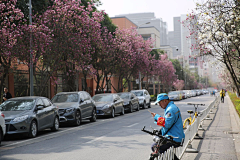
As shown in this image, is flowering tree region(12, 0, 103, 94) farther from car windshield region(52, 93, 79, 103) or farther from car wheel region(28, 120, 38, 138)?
car wheel region(28, 120, 38, 138)

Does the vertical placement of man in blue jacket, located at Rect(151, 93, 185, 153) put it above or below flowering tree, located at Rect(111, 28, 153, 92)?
below

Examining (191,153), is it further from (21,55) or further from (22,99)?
(21,55)

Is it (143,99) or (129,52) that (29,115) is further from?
(129,52)

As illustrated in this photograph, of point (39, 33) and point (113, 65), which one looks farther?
point (113, 65)

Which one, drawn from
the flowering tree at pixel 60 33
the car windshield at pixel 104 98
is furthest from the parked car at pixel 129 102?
the flowering tree at pixel 60 33

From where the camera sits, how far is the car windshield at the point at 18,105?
1250 cm

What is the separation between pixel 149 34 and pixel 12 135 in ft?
253

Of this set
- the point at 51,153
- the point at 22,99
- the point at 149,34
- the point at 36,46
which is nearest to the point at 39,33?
the point at 36,46

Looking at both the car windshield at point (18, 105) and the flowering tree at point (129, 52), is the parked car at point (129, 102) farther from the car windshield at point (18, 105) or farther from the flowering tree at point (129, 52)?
the car windshield at point (18, 105)

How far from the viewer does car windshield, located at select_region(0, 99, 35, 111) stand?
1250 centimetres

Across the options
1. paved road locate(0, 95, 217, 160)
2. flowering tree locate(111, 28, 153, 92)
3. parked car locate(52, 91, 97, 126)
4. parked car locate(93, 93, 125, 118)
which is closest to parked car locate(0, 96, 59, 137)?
paved road locate(0, 95, 217, 160)

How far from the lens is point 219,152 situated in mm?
8797

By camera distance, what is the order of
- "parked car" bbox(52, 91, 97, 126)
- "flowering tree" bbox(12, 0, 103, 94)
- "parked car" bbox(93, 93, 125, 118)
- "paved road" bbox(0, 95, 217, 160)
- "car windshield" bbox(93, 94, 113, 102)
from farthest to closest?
"car windshield" bbox(93, 94, 113, 102) < "parked car" bbox(93, 93, 125, 118) < "flowering tree" bbox(12, 0, 103, 94) < "parked car" bbox(52, 91, 97, 126) < "paved road" bbox(0, 95, 217, 160)

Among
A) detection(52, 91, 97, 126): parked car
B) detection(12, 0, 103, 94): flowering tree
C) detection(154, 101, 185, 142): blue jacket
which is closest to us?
detection(154, 101, 185, 142): blue jacket
